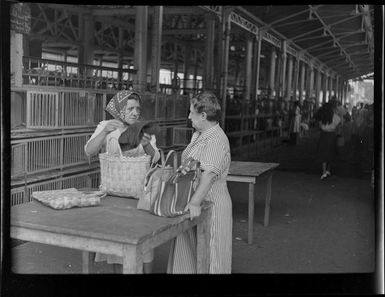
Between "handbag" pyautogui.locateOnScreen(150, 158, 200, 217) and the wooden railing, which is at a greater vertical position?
the wooden railing

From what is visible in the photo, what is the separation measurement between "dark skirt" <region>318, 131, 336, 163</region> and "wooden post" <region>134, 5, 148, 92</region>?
3792 millimetres

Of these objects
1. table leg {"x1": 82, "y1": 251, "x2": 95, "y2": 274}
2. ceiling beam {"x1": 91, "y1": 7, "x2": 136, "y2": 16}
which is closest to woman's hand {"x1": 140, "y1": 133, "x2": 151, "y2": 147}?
table leg {"x1": 82, "y1": 251, "x2": 95, "y2": 274}

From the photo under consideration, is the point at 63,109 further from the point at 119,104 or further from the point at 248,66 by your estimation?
the point at 248,66

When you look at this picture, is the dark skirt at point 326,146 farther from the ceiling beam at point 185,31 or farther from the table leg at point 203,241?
the ceiling beam at point 185,31

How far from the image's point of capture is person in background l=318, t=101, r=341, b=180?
33.3 feet

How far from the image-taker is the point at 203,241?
12.4 ft

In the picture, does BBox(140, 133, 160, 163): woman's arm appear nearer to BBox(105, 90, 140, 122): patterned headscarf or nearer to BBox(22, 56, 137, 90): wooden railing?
BBox(105, 90, 140, 122): patterned headscarf

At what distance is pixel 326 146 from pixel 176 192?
7.71 meters

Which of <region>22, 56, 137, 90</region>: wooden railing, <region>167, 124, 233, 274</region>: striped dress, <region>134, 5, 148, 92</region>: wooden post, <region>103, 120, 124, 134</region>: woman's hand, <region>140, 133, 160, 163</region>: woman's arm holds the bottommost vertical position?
<region>167, 124, 233, 274</region>: striped dress

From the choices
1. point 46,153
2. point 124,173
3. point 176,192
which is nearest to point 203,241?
point 176,192

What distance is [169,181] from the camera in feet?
11.1
